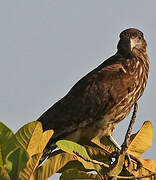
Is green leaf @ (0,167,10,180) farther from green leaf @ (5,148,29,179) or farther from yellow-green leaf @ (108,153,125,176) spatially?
yellow-green leaf @ (108,153,125,176)

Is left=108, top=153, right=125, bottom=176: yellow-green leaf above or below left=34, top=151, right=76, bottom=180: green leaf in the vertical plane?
below

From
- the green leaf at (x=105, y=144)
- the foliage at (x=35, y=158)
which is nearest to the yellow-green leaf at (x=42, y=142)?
the foliage at (x=35, y=158)

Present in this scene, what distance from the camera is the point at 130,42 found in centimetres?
703

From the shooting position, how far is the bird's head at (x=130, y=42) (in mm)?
7020

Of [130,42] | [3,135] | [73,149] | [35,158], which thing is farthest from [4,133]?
[130,42]

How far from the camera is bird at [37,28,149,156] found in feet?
20.1

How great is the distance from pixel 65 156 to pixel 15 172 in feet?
1.02

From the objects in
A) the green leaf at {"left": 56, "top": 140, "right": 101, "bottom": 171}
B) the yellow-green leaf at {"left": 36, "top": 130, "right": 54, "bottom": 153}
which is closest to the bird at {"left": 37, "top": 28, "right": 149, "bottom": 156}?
the green leaf at {"left": 56, "top": 140, "right": 101, "bottom": 171}

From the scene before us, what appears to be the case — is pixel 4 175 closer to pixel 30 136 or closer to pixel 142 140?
pixel 30 136

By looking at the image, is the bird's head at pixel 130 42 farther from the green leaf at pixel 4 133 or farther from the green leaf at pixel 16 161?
the green leaf at pixel 16 161

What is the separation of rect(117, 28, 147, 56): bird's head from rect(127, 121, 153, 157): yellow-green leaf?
107 inches

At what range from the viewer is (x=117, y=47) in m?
7.26

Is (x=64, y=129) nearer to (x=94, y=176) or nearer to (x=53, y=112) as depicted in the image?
(x=53, y=112)

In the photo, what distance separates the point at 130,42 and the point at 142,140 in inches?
113
